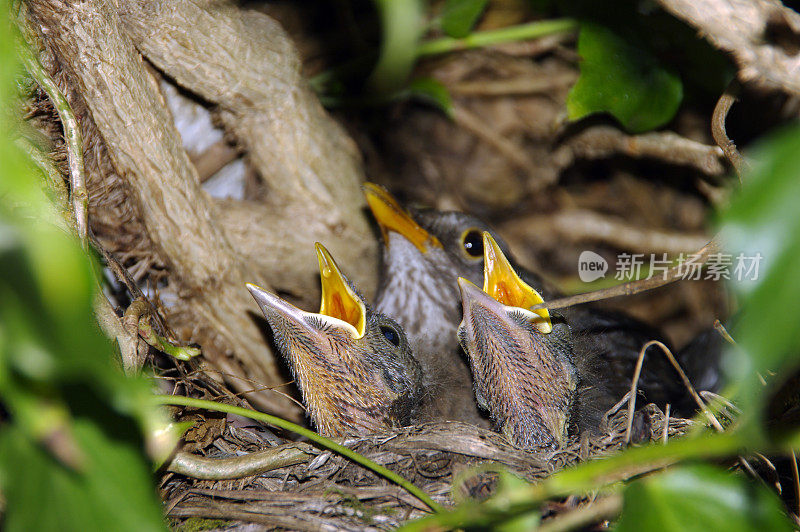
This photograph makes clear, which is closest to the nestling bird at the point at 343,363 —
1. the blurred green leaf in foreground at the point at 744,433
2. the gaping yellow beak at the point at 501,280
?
the gaping yellow beak at the point at 501,280

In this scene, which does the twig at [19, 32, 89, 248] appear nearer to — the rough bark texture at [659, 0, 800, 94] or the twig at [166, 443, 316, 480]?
the twig at [166, 443, 316, 480]

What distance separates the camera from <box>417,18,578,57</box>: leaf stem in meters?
2.14

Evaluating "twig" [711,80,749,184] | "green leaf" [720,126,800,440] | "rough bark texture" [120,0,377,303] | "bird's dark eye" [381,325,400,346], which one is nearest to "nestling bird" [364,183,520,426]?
"rough bark texture" [120,0,377,303]

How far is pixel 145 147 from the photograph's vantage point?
1464 mm

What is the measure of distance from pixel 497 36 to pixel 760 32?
1.17 metres

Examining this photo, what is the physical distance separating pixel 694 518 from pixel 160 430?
3.26 feet

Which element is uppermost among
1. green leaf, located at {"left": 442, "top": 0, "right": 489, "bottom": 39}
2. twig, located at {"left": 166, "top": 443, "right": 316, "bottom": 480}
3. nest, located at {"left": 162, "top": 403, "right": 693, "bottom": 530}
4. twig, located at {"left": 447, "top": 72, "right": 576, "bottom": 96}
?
green leaf, located at {"left": 442, "top": 0, "right": 489, "bottom": 39}

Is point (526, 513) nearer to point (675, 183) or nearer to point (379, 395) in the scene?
point (379, 395)

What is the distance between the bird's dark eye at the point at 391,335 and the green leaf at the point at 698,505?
32.9 inches

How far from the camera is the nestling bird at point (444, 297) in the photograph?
188cm

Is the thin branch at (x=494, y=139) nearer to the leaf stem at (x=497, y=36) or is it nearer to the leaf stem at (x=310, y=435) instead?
the leaf stem at (x=497, y=36)

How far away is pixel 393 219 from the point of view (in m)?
1.91

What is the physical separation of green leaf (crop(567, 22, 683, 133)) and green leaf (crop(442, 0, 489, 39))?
14.3 inches

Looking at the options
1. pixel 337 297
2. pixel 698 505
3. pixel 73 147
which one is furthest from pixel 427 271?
pixel 698 505
